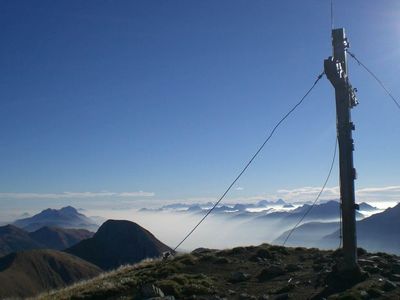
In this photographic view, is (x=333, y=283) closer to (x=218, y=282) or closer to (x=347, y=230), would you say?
(x=347, y=230)

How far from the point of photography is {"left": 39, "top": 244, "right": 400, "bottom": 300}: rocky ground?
17.9 metres

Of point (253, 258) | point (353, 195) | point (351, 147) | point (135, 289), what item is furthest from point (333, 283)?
point (253, 258)

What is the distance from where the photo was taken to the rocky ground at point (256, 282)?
17875mm

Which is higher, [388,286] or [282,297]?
[388,286]

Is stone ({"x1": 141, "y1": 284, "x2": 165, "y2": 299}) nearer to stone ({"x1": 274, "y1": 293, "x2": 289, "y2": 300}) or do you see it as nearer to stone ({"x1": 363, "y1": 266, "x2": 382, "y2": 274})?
stone ({"x1": 274, "y1": 293, "x2": 289, "y2": 300})

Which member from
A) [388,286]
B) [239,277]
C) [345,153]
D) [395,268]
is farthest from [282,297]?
[395,268]

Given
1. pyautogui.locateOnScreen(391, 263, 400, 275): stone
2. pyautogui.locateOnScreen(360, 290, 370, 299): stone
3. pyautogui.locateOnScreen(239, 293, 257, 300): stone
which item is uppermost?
pyautogui.locateOnScreen(391, 263, 400, 275): stone

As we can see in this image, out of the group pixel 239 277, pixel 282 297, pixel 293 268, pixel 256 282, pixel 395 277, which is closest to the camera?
pixel 282 297

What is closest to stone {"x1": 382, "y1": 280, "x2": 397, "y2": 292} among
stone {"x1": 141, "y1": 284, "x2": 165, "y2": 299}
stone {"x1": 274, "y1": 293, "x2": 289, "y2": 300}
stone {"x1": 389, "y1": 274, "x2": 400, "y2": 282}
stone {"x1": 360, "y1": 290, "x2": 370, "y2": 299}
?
stone {"x1": 360, "y1": 290, "x2": 370, "y2": 299}

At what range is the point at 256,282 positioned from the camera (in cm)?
2181

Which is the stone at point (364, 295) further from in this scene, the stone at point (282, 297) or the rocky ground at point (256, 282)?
the stone at point (282, 297)

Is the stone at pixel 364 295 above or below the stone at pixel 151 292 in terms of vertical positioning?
above

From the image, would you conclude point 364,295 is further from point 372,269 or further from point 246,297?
point 372,269

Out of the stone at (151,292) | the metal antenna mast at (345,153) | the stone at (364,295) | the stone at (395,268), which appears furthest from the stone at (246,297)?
the stone at (395,268)
